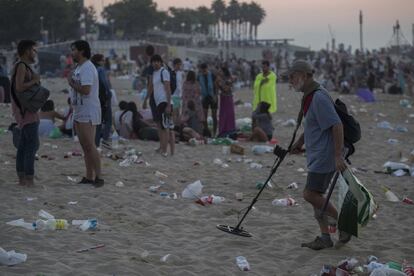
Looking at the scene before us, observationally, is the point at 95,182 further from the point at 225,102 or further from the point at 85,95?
the point at 225,102

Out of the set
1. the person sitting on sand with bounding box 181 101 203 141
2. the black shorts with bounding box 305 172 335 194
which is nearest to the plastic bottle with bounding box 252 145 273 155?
the person sitting on sand with bounding box 181 101 203 141

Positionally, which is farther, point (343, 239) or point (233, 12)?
point (233, 12)

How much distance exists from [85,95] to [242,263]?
10.9ft

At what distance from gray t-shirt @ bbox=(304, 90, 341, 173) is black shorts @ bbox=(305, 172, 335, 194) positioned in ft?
0.16

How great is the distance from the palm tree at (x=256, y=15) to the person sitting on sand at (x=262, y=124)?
108165 millimetres

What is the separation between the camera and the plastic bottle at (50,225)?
555cm

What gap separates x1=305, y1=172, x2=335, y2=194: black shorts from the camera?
198 inches

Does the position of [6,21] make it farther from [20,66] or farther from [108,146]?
[20,66]

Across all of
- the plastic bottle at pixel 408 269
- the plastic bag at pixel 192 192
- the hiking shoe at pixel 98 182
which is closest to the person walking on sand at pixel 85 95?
the hiking shoe at pixel 98 182

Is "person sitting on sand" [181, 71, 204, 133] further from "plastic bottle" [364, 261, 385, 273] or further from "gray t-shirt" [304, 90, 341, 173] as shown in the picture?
"plastic bottle" [364, 261, 385, 273]

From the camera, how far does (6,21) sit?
26.6 metres

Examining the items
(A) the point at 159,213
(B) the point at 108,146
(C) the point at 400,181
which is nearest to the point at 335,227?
(A) the point at 159,213

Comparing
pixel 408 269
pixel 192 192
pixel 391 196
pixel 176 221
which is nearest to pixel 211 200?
pixel 192 192

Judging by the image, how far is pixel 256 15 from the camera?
389ft
